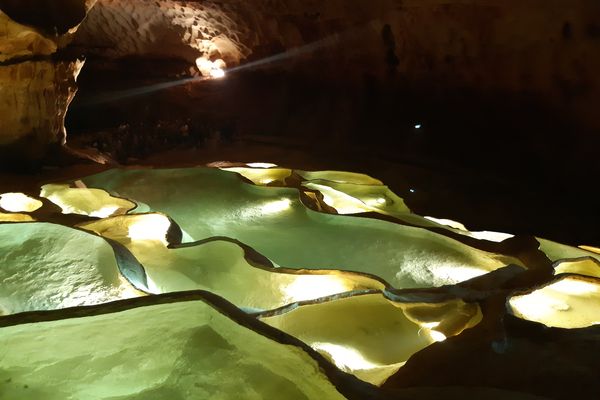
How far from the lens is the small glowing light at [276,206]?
16.6 feet

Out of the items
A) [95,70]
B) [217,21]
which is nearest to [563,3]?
[217,21]

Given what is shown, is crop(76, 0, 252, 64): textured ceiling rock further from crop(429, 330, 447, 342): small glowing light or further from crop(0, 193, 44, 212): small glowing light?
crop(429, 330, 447, 342): small glowing light

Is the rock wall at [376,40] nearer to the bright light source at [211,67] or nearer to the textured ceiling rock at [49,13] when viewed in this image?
the textured ceiling rock at [49,13]

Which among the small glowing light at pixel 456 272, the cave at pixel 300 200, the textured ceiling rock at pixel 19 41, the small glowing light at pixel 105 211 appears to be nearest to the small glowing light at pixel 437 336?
the cave at pixel 300 200

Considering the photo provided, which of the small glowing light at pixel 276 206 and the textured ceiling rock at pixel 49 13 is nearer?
the small glowing light at pixel 276 206

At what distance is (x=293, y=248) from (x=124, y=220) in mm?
1378

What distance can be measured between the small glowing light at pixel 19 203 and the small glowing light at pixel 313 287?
273 centimetres

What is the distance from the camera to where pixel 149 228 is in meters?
4.29

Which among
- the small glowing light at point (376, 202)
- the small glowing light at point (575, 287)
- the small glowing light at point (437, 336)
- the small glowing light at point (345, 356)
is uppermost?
the small glowing light at point (575, 287)

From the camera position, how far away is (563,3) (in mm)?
6914

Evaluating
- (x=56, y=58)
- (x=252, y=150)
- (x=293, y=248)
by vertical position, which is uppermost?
(x=56, y=58)

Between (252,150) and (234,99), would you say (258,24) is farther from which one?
(252,150)

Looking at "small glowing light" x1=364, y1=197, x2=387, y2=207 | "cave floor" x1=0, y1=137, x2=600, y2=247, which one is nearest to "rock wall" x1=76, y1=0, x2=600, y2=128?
"cave floor" x1=0, y1=137, x2=600, y2=247

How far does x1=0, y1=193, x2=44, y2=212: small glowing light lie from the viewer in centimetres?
487
